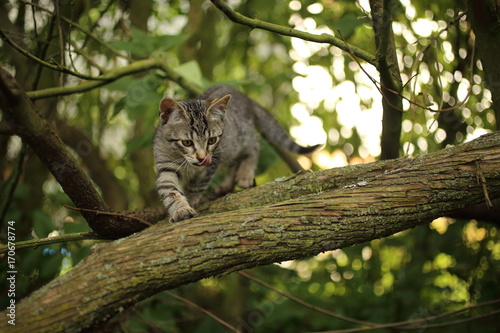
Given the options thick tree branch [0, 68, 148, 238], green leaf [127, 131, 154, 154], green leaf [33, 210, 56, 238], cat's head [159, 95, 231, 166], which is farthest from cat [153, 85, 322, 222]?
green leaf [33, 210, 56, 238]

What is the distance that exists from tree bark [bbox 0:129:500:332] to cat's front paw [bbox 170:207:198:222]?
562mm

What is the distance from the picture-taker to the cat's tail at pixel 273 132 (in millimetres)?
4027

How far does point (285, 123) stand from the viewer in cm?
578

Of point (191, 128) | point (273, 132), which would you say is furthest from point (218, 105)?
point (273, 132)

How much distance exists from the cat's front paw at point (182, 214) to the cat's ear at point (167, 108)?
80 centimetres

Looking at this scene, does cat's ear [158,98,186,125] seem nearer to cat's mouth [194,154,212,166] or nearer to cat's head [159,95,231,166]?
cat's head [159,95,231,166]

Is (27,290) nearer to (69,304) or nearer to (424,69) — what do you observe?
(69,304)

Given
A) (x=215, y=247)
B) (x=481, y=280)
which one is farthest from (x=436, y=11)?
(x=215, y=247)

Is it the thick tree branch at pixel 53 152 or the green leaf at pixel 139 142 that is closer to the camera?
the thick tree branch at pixel 53 152

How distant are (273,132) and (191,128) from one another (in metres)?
1.18

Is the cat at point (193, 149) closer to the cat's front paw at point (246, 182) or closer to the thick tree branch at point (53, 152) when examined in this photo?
the cat's front paw at point (246, 182)

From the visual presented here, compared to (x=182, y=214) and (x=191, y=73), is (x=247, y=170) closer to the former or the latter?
(x=191, y=73)

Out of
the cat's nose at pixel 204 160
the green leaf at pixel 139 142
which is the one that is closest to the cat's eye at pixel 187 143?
the cat's nose at pixel 204 160

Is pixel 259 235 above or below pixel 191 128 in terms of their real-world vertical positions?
below
